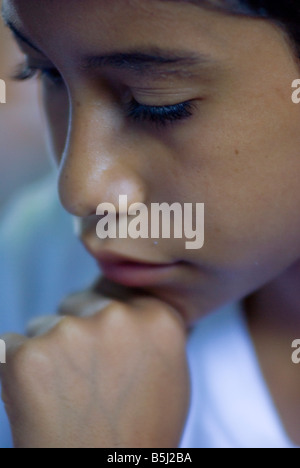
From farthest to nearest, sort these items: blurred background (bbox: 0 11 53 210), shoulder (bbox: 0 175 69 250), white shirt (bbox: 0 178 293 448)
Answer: blurred background (bbox: 0 11 53 210), shoulder (bbox: 0 175 69 250), white shirt (bbox: 0 178 293 448)

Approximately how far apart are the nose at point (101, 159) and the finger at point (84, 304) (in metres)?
0.14

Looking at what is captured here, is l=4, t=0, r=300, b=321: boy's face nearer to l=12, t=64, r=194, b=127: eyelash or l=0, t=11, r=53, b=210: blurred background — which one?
l=12, t=64, r=194, b=127: eyelash

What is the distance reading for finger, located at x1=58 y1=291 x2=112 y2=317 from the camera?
67cm

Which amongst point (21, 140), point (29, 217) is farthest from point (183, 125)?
point (21, 140)

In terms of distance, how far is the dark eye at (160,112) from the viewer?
55 centimetres

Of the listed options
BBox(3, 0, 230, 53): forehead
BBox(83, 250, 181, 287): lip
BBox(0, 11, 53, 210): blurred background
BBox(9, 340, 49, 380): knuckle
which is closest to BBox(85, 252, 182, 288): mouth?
BBox(83, 250, 181, 287): lip

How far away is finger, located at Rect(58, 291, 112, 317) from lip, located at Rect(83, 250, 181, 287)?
0.12 feet

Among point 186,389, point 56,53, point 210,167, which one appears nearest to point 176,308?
point 186,389

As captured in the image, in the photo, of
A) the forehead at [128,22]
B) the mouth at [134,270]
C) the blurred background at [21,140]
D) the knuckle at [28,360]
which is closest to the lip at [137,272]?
the mouth at [134,270]

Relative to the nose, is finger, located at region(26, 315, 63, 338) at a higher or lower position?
lower

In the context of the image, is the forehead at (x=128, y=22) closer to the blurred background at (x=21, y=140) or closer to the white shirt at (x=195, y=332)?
the white shirt at (x=195, y=332)

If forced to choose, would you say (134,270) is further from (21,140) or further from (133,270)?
(21,140)

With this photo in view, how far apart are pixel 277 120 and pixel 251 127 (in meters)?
0.02

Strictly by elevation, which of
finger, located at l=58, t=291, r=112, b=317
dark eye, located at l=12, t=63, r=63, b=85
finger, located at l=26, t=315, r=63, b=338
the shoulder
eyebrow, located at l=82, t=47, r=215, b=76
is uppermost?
dark eye, located at l=12, t=63, r=63, b=85
